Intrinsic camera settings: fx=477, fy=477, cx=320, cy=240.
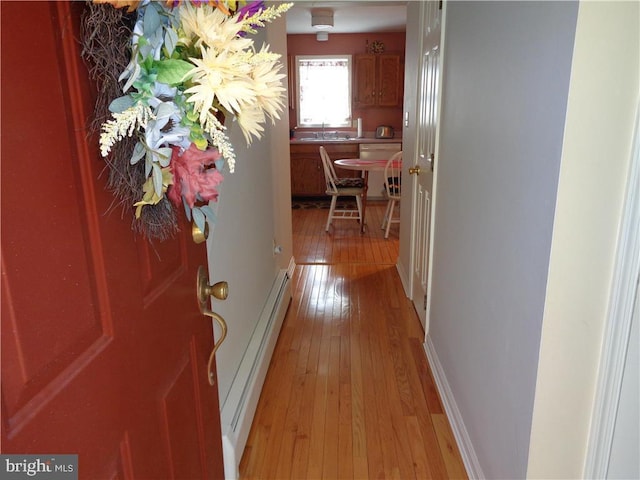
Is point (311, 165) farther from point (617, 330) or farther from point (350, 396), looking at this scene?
point (617, 330)

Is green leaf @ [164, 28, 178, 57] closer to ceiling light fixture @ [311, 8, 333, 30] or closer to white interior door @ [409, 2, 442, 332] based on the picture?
white interior door @ [409, 2, 442, 332]

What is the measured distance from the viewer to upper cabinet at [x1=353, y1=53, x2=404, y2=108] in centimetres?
679

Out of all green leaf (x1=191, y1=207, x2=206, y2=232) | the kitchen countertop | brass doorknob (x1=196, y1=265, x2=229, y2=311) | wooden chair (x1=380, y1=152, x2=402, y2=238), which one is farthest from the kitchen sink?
green leaf (x1=191, y1=207, x2=206, y2=232)

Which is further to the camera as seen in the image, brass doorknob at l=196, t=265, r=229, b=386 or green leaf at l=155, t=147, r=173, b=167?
brass doorknob at l=196, t=265, r=229, b=386

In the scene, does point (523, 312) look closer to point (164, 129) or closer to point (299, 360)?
point (164, 129)

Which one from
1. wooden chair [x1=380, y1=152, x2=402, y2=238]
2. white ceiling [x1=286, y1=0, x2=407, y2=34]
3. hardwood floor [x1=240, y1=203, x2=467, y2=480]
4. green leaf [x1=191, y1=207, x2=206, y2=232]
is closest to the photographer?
green leaf [x1=191, y1=207, x2=206, y2=232]

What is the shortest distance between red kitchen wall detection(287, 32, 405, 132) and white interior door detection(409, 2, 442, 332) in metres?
4.10

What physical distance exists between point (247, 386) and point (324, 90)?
5.92m

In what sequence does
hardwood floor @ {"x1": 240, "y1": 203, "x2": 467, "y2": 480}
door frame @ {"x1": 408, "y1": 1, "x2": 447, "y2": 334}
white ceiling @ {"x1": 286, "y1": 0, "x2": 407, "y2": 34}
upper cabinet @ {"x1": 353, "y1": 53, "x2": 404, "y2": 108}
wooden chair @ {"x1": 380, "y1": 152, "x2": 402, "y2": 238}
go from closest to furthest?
hardwood floor @ {"x1": 240, "y1": 203, "x2": 467, "y2": 480} → door frame @ {"x1": 408, "y1": 1, "x2": 447, "y2": 334} → wooden chair @ {"x1": 380, "y1": 152, "x2": 402, "y2": 238} → white ceiling @ {"x1": 286, "y1": 0, "x2": 407, "y2": 34} → upper cabinet @ {"x1": 353, "y1": 53, "x2": 404, "y2": 108}

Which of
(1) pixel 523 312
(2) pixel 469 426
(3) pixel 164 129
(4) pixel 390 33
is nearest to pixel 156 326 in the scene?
(3) pixel 164 129

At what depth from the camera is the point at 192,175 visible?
66 cm

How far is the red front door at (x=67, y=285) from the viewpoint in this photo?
1.56ft
